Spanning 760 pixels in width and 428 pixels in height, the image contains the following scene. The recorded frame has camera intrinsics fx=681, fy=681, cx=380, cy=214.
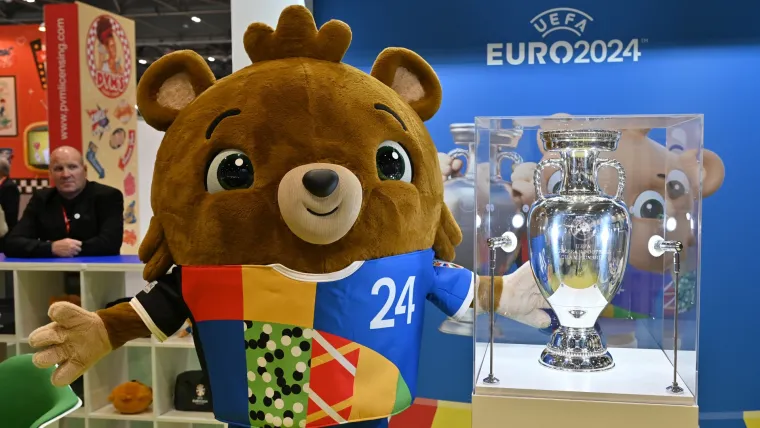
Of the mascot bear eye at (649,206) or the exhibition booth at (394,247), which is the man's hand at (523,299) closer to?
the exhibition booth at (394,247)

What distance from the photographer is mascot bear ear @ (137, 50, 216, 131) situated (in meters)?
1.52

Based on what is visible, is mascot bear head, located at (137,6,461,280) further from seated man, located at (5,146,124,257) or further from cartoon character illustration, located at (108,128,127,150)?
cartoon character illustration, located at (108,128,127,150)

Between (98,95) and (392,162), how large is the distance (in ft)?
12.9

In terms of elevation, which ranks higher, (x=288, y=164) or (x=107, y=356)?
(x=288, y=164)

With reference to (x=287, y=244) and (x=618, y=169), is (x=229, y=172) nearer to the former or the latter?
(x=287, y=244)

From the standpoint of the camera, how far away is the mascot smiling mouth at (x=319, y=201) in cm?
126

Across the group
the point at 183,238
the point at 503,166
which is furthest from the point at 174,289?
the point at 503,166

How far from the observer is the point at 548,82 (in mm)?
2682

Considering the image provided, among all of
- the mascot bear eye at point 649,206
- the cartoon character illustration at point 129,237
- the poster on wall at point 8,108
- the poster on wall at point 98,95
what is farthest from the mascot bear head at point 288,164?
the poster on wall at point 8,108

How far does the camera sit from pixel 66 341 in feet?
4.70

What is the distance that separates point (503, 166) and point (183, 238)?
84 centimetres

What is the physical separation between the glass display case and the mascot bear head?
0.30 meters

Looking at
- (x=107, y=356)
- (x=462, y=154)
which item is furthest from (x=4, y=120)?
(x=462, y=154)

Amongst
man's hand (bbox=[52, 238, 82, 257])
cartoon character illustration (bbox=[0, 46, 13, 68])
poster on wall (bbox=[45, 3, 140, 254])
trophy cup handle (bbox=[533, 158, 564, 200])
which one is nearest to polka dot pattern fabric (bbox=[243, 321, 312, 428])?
trophy cup handle (bbox=[533, 158, 564, 200])
